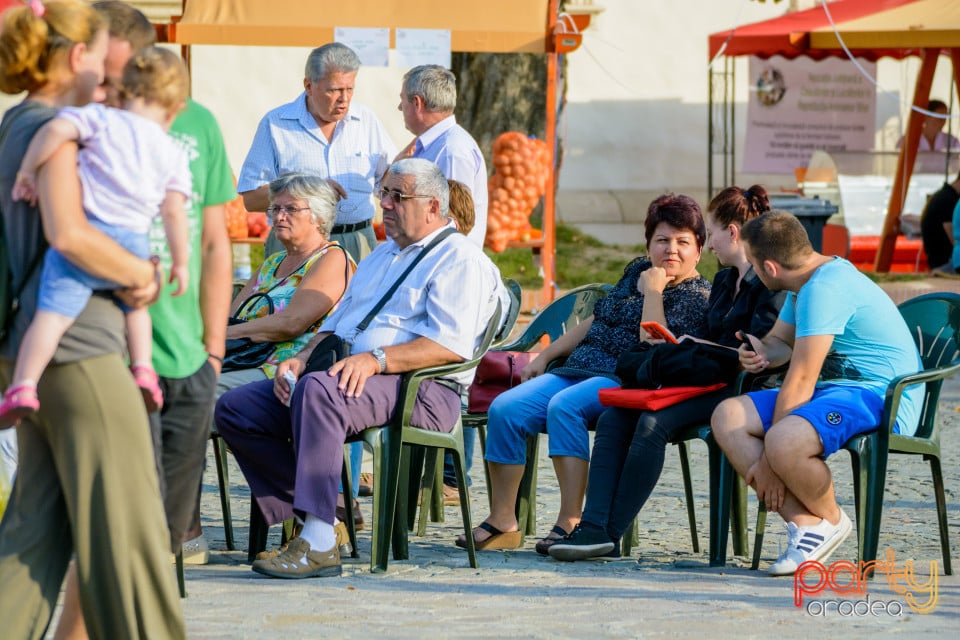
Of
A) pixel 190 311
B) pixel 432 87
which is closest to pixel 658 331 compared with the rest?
pixel 432 87

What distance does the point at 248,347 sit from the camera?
5.24 m

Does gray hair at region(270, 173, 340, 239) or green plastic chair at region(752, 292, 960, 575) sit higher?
gray hair at region(270, 173, 340, 239)

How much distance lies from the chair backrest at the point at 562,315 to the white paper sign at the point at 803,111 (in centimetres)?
936

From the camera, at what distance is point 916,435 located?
485 centimetres

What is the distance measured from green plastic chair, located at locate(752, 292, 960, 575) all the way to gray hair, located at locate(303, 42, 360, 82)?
2355 millimetres

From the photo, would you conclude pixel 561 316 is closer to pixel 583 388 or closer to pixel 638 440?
pixel 583 388

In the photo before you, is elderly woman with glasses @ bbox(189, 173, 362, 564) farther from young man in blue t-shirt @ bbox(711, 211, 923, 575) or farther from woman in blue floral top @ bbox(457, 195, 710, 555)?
young man in blue t-shirt @ bbox(711, 211, 923, 575)

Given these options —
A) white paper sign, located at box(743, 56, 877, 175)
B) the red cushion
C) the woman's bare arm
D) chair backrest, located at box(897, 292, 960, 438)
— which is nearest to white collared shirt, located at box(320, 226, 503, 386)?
the red cushion

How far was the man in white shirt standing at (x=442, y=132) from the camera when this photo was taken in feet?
19.2

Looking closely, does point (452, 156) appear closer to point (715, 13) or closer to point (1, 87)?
point (1, 87)

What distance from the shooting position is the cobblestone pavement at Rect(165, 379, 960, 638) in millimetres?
4043

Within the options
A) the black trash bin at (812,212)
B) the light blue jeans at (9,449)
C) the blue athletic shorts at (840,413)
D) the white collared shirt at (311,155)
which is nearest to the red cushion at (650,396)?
the blue athletic shorts at (840,413)

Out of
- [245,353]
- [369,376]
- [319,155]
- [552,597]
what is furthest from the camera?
[319,155]

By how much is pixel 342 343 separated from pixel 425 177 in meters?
0.62
